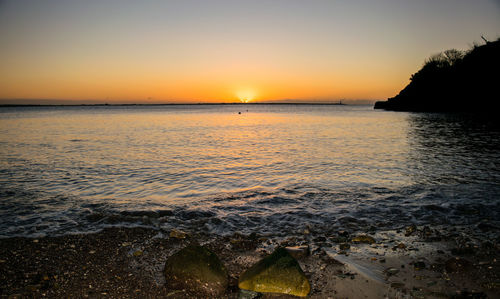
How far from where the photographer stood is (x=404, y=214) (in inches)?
331

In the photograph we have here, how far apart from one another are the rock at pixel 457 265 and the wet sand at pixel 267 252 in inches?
0.6

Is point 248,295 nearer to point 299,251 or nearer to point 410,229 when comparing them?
point 299,251

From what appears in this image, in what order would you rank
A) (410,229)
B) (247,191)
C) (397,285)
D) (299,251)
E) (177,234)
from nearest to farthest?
(397,285) → (299,251) → (177,234) → (410,229) → (247,191)

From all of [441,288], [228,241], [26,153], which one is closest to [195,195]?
[228,241]

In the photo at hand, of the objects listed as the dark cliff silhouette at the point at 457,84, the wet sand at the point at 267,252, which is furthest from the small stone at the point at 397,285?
the dark cliff silhouette at the point at 457,84

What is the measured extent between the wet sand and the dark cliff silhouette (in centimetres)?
8540

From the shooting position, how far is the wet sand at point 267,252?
4.61 m

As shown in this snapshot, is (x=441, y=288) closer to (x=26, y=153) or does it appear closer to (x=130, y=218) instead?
(x=130, y=218)

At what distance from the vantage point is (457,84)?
3233 inches

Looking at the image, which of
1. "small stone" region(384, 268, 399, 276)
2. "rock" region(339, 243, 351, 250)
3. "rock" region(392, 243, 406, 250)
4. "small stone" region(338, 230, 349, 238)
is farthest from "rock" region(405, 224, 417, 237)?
"small stone" region(384, 268, 399, 276)

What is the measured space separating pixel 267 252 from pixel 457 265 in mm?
3594

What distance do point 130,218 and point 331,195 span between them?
6919 millimetres

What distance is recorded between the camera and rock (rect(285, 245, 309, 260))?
19.0ft

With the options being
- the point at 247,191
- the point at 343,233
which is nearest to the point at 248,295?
the point at 343,233
